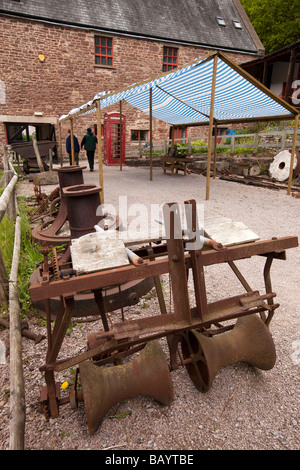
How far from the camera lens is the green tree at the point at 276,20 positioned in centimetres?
2448

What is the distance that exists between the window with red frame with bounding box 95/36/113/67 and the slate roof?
65 centimetres

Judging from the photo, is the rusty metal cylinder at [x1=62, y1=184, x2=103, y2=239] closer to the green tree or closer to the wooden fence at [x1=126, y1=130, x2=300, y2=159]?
the wooden fence at [x1=126, y1=130, x2=300, y2=159]

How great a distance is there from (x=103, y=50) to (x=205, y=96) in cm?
1143

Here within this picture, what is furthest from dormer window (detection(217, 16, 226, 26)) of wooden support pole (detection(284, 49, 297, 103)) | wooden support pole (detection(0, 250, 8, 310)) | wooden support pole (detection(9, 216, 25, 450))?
wooden support pole (detection(9, 216, 25, 450))

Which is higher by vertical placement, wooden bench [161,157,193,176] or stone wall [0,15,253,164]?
stone wall [0,15,253,164]

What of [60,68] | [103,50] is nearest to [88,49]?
[103,50]

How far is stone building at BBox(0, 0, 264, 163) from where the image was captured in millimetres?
15766

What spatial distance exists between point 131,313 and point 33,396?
124cm

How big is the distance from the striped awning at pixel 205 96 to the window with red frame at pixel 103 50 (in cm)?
751

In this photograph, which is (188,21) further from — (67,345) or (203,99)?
(67,345)

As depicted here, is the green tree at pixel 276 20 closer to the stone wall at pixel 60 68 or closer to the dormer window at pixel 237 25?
the dormer window at pixel 237 25

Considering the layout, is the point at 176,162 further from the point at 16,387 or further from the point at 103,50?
the point at 16,387

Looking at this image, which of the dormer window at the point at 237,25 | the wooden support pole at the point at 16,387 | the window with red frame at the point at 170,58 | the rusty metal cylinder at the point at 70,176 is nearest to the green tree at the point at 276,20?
the dormer window at the point at 237,25

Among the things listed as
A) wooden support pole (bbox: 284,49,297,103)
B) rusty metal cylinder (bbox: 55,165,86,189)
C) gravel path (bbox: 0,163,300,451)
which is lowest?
gravel path (bbox: 0,163,300,451)
